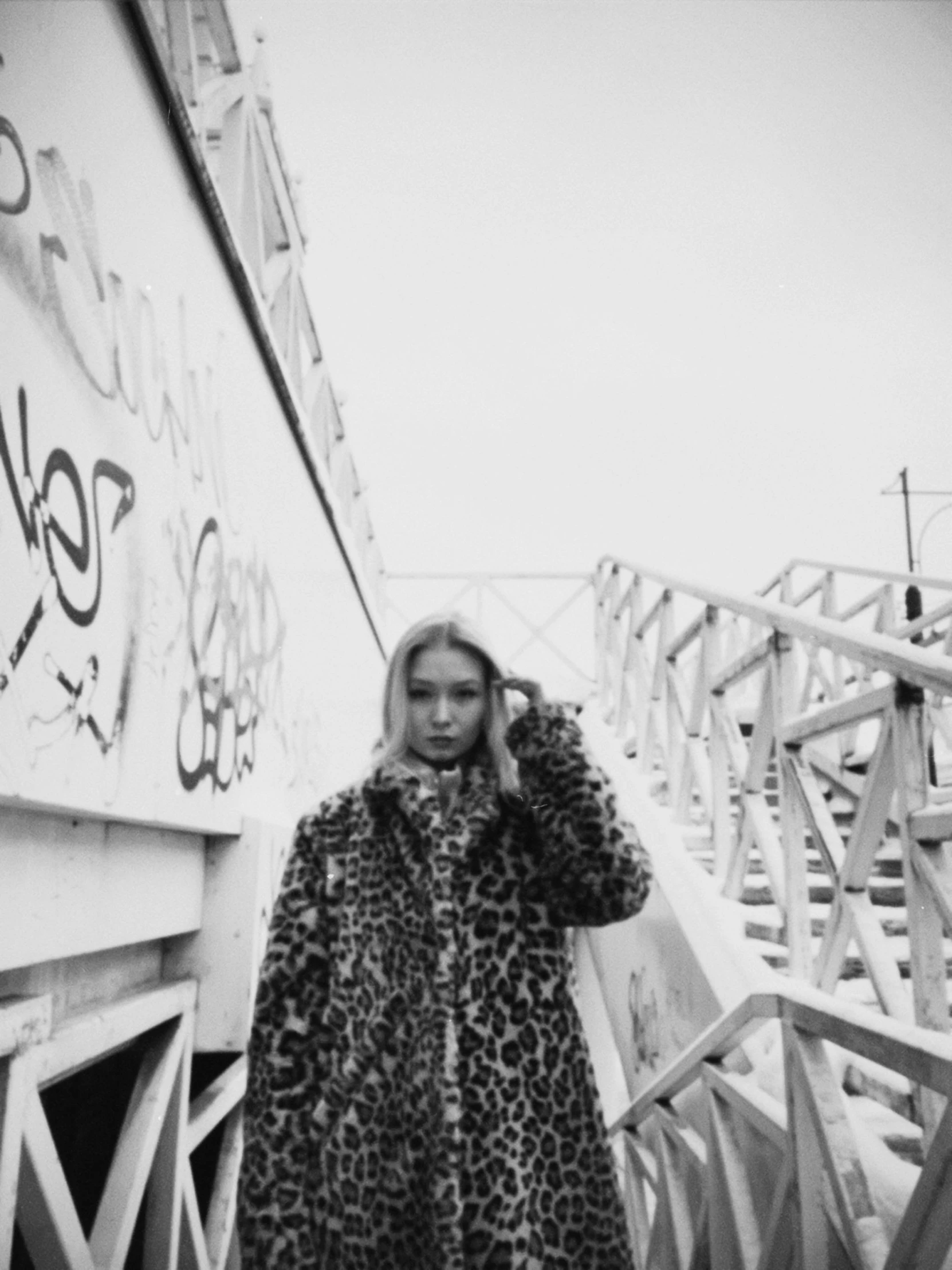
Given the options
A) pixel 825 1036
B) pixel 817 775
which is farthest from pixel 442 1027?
pixel 817 775

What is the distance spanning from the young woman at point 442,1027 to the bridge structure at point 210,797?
0.92 ft

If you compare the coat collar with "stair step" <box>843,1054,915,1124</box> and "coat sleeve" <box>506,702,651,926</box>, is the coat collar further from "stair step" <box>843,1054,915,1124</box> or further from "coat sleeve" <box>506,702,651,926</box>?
"stair step" <box>843,1054,915,1124</box>

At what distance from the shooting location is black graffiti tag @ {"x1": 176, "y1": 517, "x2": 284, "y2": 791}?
7.15 feet

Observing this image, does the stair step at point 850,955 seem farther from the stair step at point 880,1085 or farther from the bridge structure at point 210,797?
the stair step at point 880,1085

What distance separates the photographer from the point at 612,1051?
6.33 meters

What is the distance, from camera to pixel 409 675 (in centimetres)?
172

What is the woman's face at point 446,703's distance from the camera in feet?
5.40

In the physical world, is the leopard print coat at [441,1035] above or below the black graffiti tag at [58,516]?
below

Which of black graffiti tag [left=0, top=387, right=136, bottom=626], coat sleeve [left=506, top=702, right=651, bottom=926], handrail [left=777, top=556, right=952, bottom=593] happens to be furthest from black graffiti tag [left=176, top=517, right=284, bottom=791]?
handrail [left=777, top=556, right=952, bottom=593]

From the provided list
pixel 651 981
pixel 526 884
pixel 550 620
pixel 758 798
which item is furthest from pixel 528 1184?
pixel 550 620

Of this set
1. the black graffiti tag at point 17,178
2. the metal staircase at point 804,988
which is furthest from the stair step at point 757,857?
the black graffiti tag at point 17,178

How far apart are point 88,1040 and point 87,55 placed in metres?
1.81

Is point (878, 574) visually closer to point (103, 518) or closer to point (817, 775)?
point (817, 775)

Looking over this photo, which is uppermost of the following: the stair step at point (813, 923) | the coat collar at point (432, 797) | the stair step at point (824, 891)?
the coat collar at point (432, 797)
